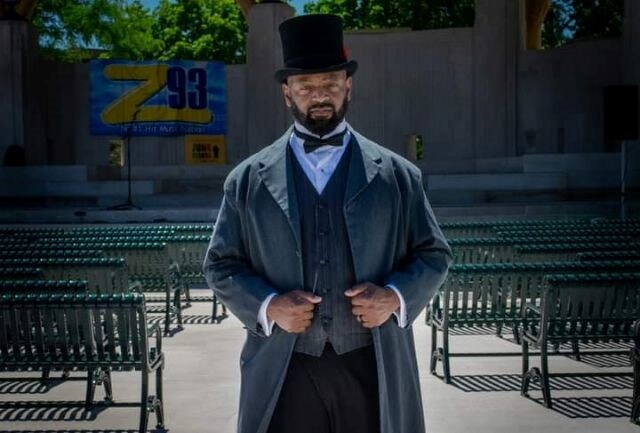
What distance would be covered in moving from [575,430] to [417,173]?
11.3ft

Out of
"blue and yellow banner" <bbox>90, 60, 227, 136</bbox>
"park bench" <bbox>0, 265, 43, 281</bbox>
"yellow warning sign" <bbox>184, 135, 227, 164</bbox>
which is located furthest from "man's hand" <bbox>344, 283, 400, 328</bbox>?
"yellow warning sign" <bbox>184, 135, 227, 164</bbox>

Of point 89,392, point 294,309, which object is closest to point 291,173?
point 294,309

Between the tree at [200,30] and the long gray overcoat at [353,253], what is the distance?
161 ft

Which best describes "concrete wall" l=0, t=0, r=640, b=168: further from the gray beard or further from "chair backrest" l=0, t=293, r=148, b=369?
the gray beard

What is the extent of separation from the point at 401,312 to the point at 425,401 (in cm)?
396

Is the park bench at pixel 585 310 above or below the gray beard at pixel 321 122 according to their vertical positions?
below

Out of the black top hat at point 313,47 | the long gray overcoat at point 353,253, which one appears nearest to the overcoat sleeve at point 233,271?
the long gray overcoat at point 353,253

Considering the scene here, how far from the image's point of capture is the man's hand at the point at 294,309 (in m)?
2.87

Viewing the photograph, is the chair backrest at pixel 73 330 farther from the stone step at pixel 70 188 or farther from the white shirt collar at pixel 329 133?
the stone step at pixel 70 188

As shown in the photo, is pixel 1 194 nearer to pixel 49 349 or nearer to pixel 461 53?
pixel 461 53

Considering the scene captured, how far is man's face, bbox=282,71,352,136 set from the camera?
306 cm

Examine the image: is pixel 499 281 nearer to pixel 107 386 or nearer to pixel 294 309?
pixel 107 386

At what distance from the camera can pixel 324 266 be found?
3012mm

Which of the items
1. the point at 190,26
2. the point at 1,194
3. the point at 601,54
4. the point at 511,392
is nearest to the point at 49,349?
the point at 511,392
